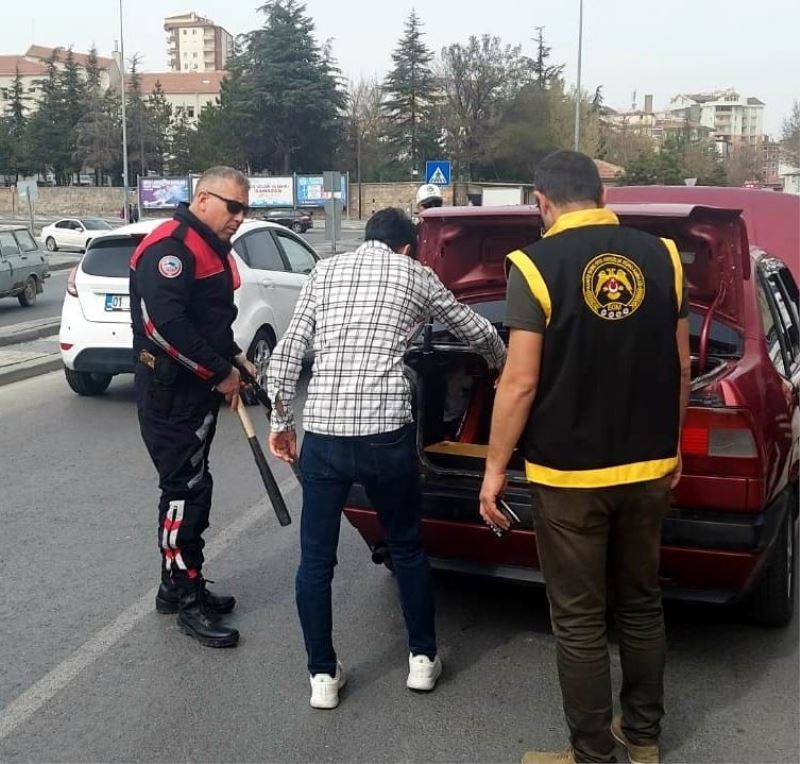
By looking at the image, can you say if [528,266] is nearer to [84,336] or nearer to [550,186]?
[550,186]

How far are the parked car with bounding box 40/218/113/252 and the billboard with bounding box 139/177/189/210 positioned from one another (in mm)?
16623

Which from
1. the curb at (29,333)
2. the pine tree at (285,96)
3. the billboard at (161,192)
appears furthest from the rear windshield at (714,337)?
the pine tree at (285,96)

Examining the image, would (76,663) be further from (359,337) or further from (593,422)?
(593,422)

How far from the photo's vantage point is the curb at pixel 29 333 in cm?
1266

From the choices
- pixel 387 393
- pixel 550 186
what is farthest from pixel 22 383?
pixel 550 186

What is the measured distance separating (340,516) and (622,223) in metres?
1.66

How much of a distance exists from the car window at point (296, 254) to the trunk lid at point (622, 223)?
5643 mm

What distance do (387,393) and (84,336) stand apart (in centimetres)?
651

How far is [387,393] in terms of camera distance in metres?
3.24

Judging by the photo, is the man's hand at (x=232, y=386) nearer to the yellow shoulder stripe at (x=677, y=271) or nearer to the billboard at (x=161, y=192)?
the yellow shoulder stripe at (x=677, y=271)

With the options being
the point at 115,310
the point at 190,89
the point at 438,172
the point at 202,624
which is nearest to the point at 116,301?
the point at 115,310

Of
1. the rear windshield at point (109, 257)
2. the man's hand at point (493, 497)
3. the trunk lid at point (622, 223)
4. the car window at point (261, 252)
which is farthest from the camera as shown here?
the car window at point (261, 252)

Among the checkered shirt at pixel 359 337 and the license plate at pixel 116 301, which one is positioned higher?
the checkered shirt at pixel 359 337

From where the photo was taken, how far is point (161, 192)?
178ft
